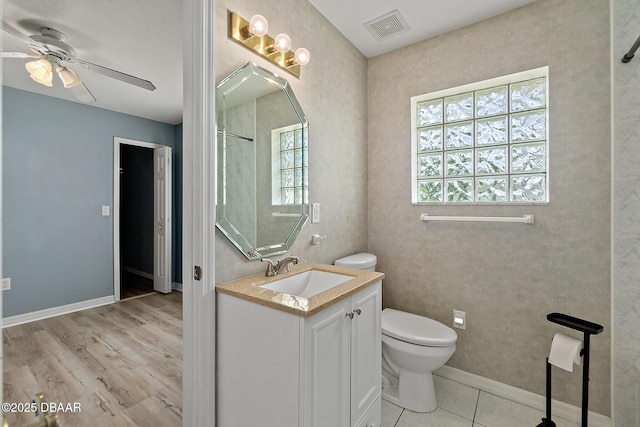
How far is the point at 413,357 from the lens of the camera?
1.83m

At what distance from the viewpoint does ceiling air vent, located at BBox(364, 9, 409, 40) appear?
2069mm

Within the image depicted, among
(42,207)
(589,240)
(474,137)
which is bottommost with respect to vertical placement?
(589,240)

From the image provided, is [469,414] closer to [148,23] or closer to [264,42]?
[264,42]

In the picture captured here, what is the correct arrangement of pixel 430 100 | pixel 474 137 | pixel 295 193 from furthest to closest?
pixel 430 100, pixel 474 137, pixel 295 193

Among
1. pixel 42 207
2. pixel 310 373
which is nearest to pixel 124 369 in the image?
pixel 310 373

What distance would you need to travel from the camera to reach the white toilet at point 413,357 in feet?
5.94

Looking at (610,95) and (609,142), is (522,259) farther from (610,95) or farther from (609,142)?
(610,95)

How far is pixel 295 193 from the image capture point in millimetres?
1934

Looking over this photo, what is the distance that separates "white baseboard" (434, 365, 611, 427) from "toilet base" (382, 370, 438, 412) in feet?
1.09

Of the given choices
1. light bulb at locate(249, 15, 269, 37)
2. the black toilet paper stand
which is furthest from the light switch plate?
the black toilet paper stand

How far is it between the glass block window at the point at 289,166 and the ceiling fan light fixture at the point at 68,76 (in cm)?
174

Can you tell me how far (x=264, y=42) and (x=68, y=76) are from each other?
1.72 meters

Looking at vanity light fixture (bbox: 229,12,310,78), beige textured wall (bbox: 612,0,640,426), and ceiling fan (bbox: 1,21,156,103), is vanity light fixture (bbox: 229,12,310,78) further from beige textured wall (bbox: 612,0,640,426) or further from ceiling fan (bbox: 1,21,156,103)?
beige textured wall (bbox: 612,0,640,426)

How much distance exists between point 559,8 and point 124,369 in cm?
383
